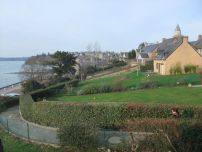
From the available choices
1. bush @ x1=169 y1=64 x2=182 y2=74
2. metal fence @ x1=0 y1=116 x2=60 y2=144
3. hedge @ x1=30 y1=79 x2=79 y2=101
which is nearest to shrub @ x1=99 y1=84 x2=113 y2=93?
hedge @ x1=30 y1=79 x2=79 y2=101

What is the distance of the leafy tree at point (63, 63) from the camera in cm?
7144

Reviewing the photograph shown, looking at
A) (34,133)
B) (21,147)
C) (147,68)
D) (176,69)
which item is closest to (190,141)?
(21,147)

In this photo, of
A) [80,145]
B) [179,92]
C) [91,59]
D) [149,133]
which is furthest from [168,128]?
[91,59]

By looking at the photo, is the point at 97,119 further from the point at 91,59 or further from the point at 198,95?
the point at 91,59

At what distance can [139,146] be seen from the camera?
1586 cm

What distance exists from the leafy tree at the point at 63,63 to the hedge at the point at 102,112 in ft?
152

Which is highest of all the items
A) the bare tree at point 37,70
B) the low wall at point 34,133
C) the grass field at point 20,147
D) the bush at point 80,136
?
the bare tree at point 37,70

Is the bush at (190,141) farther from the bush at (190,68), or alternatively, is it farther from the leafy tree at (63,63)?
the leafy tree at (63,63)

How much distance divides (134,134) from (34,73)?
6244 cm

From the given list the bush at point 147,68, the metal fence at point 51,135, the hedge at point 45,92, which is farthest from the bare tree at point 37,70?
the metal fence at point 51,135

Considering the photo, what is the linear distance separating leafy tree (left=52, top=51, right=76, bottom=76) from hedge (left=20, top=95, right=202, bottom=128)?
46.2 m

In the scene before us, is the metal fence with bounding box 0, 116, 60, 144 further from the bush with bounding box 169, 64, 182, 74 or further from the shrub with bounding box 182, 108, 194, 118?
the bush with bounding box 169, 64, 182, 74

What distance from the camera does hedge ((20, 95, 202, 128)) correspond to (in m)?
19.9

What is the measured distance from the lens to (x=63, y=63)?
237 ft
